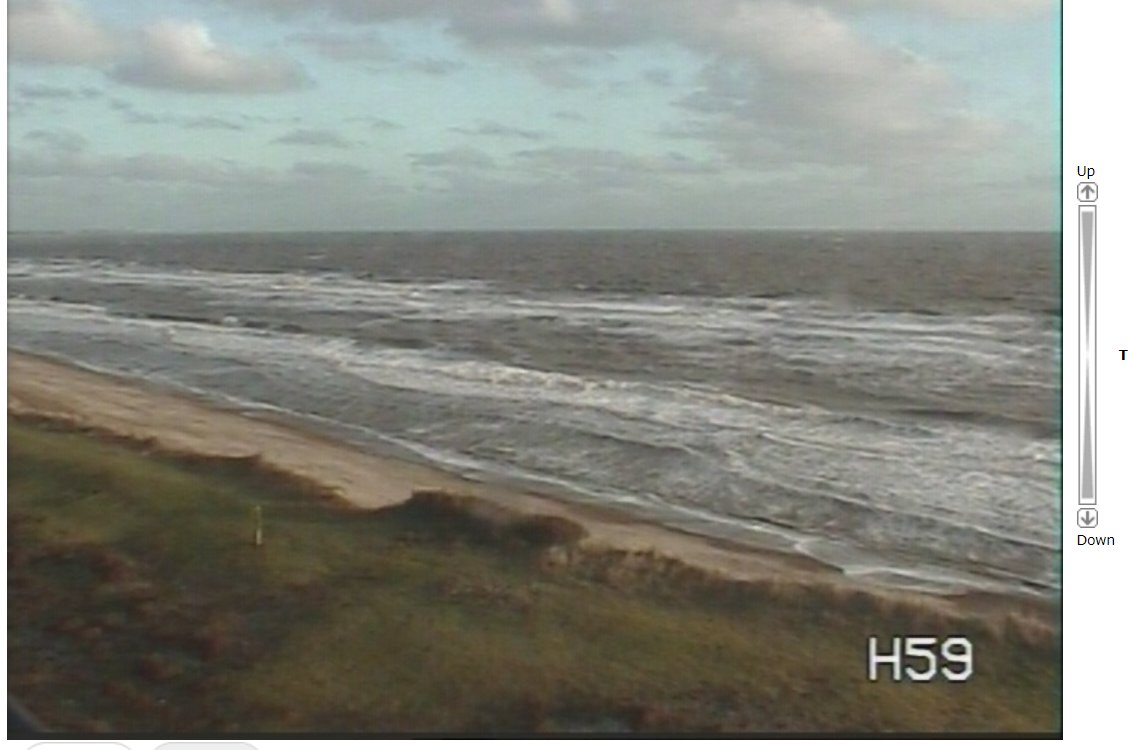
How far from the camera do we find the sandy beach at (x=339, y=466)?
3.24 meters

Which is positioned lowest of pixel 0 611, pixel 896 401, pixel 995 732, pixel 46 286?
pixel 995 732

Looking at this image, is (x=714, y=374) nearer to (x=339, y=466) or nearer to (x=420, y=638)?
(x=339, y=466)

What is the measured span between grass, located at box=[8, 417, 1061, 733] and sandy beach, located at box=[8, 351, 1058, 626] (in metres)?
0.17

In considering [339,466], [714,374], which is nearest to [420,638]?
[339,466]

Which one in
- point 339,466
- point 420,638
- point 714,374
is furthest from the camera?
point 714,374

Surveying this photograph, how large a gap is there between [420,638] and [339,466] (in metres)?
1.74

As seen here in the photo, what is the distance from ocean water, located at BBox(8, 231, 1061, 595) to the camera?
336 centimetres

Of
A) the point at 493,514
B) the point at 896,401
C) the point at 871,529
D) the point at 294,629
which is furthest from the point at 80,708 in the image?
the point at 896,401

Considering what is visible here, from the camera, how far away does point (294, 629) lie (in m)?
2.67

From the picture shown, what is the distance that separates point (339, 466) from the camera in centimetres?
429

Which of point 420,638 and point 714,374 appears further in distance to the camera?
point 714,374

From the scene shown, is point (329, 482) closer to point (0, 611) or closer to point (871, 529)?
point (0, 611)

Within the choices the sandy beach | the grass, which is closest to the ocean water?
the sandy beach

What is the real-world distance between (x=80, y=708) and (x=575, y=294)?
24.7 feet
